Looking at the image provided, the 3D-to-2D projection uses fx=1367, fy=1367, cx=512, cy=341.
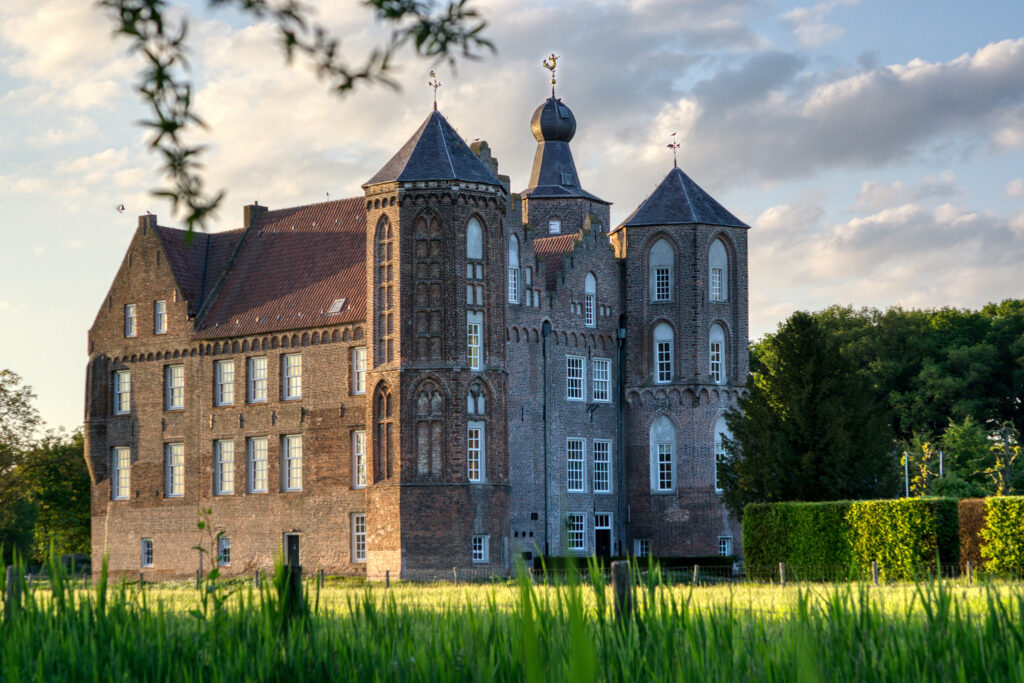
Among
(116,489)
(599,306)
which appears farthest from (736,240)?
(116,489)

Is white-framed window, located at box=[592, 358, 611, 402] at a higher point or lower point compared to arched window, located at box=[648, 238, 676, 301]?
lower

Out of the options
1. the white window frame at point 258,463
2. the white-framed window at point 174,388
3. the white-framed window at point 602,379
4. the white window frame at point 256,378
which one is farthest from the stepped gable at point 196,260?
the white-framed window at point 602,379

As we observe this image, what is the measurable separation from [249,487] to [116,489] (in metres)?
6.43

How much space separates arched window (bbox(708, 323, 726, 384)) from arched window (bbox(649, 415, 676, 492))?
2.35m

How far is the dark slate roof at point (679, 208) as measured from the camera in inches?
1875

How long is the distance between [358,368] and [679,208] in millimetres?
13195

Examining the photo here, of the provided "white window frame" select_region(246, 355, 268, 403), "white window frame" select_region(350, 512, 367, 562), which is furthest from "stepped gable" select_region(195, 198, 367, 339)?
"white window frame" select_region(350, 512, 367, 562)

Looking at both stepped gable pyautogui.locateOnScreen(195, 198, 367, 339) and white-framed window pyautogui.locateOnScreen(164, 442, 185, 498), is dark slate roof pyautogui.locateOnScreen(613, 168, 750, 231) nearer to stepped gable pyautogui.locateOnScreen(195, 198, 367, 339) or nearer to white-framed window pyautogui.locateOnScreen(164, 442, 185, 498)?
stepped gable pyautogui.locateOnScreen(195, 198, 367, 339)

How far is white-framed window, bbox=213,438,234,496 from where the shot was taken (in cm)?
4550

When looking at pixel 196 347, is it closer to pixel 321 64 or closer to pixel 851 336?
pixel 851 336

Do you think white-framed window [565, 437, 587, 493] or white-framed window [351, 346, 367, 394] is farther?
white-framed window [565, 437, 587, 493]

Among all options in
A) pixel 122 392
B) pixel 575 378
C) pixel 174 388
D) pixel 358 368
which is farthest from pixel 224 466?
pixel 575 378

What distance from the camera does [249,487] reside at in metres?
44.9

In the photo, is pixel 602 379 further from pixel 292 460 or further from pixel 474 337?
pixel 292 460
